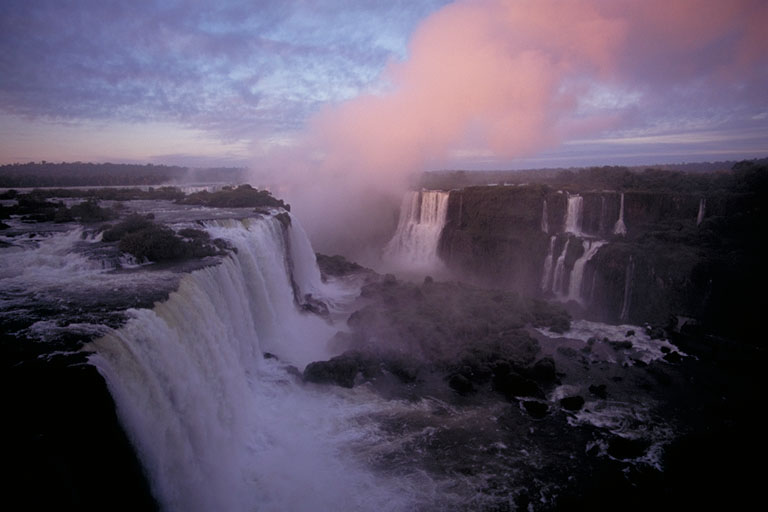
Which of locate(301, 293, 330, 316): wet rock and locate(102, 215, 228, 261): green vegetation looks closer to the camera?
locate(102, 215, 228, 261): green vegetation

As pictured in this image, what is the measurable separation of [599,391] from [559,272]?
457 inches

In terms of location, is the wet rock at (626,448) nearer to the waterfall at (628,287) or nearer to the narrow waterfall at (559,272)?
the waterfall at (628,287)

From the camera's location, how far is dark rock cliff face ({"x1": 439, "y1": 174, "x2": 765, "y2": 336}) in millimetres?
18359

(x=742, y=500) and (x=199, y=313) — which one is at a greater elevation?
(x=199, y=313)

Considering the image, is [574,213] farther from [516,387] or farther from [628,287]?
[516,387]

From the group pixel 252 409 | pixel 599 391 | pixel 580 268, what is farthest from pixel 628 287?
pixel 252 409

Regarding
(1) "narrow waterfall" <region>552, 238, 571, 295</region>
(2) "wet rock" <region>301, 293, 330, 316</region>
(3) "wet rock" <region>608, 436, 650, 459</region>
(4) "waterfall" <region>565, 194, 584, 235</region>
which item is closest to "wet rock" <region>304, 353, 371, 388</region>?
(2) "wet rock" <region>301, 293, 330, 316</region>

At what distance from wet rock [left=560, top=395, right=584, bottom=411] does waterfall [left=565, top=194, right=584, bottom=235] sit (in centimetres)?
1534

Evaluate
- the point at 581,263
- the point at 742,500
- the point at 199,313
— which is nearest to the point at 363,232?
the point at 581,263

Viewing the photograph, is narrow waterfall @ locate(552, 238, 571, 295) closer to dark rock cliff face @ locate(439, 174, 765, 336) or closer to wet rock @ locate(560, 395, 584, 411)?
dark rock cliff face @ locate(439, 174, 765, 336)

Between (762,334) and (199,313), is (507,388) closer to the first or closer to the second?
(199,313)

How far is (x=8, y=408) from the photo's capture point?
4648mm

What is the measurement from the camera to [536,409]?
11.4 metres

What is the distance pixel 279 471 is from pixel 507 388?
283 inches
